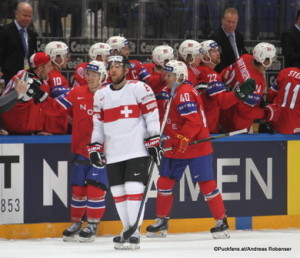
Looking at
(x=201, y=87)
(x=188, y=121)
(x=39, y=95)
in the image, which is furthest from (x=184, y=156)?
(x=39, y=95)

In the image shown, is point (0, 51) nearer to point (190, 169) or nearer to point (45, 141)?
point (45, 141)

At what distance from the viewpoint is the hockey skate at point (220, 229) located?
27.4 feet

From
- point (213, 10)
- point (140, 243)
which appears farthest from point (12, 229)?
point (213, 10)

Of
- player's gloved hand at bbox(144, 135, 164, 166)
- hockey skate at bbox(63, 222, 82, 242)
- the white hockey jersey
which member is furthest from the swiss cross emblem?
hockey skate at bbox(63, 222, 82, 242)

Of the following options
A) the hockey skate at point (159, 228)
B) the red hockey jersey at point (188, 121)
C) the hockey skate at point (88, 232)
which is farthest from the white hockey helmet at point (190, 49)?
the hockey skate at point (88, 232)

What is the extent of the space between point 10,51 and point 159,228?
2094mm

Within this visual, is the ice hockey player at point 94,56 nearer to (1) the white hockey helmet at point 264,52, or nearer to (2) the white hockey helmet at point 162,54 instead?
(2) the white hockey helmet at point 162,54

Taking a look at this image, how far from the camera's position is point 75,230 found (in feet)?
27.0

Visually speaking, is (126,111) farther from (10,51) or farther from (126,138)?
(10,51)

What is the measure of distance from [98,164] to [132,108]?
1.59 ft

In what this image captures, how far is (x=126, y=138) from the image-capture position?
7.62 metres

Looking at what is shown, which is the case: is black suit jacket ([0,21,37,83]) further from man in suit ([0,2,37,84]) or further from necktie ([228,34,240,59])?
necktie ([228,34,240,59])

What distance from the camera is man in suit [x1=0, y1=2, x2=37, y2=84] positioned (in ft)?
29.8

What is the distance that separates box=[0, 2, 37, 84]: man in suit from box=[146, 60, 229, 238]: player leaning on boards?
146 cm
